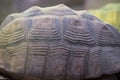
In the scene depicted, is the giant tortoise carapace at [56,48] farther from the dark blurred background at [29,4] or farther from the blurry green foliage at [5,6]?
the blurry green foliage at [5,6]

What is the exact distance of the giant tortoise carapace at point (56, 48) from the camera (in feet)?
12.3

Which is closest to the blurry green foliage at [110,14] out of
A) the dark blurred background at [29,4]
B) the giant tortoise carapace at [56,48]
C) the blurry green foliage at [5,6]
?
the dark blurred background at [29,4]

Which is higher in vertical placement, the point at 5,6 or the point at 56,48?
the point at 5,6

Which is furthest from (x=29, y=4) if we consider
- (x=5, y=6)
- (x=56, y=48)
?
(x=5, y=6)

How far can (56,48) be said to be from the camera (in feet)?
12.4

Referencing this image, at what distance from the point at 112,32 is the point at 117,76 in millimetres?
451

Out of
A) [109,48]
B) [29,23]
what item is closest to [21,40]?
[29,23]

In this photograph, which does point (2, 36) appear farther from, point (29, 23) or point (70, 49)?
point (70, 49)

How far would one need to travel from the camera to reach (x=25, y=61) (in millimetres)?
3730

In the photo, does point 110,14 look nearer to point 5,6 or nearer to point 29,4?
point 5,6

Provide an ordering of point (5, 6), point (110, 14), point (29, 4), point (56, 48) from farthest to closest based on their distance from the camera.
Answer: point (5, 6)
point (110, 14)
point (29, 4)
point (56, 48)

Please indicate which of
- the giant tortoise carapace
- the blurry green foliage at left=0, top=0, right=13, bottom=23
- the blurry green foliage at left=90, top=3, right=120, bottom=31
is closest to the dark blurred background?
the blurry green foliage at left=0, top=0, right=13, bottom=23

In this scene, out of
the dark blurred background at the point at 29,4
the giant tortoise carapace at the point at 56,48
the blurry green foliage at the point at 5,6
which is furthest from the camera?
the blurry green foliage at the point at 5,6

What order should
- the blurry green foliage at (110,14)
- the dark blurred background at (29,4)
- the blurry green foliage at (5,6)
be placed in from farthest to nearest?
the blurry green foliage at (5,6) → the blurry green foliage at (110,14) → the dark blurred background at (29,4)
